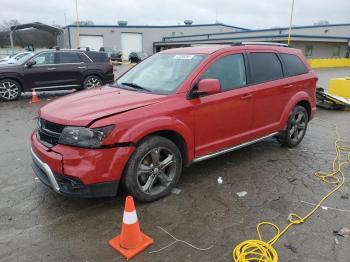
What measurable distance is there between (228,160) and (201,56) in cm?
183

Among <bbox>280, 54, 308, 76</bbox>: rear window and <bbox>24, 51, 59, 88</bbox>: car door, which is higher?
<bbox>280, 54, 308, 76</bbox>: rear window

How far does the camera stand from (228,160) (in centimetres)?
562

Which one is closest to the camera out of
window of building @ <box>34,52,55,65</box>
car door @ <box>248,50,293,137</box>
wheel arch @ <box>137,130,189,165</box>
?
wheel arch @ <box>137,130,189,165</box>

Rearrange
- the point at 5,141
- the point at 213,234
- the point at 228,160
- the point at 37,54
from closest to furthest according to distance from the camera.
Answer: the point at 213,234
the point at 228,160
the point at 5,141
the point at 37,54

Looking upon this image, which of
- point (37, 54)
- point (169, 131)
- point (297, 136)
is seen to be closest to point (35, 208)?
point (169, 131)

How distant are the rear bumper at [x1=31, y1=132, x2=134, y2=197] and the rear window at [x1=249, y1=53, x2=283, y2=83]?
251cm

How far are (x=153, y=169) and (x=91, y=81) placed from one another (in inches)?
383

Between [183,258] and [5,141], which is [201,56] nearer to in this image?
[183,258]

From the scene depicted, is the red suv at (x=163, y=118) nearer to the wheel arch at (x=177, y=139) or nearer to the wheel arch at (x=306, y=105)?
the wheel arch at (x=177, y=139)

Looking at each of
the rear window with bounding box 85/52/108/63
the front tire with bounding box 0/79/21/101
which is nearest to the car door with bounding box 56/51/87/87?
the rear window with bounding box 85/52/108/63

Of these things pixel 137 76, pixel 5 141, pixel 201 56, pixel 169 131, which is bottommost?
pixel 5 141

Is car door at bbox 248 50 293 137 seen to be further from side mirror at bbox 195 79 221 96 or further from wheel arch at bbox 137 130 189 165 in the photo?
wheel arch at bbox 137 130 189 165

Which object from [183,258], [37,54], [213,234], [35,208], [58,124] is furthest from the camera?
[37,54]

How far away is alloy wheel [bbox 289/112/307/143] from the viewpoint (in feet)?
20.4
